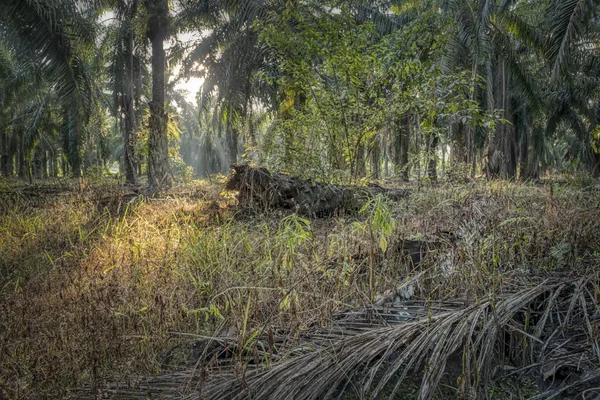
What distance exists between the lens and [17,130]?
22.5 meters

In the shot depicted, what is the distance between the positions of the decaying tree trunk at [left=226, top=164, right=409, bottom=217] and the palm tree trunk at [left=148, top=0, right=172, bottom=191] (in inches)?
119

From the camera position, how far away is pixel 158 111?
823 centimetres

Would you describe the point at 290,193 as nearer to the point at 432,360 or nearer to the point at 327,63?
the point at 327,63

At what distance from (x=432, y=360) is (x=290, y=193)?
4.24 m

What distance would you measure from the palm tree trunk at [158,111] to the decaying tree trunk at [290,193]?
303 centimetres

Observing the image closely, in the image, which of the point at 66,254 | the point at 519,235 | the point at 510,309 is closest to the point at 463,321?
the point at 510,309

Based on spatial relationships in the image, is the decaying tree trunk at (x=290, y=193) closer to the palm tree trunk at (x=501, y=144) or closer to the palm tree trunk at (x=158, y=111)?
the palm tree trunk at (x=158, y=111)

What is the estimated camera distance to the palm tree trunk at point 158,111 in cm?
805

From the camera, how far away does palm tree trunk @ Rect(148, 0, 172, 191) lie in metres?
8.05

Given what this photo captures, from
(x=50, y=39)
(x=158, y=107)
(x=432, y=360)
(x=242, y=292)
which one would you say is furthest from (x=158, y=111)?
(x=432, y=360)

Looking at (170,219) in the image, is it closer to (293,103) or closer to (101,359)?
(101,359)

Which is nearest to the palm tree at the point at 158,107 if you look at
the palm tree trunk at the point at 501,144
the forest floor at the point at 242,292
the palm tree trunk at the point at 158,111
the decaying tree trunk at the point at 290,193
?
the palm tree trunk at the point at 158,111

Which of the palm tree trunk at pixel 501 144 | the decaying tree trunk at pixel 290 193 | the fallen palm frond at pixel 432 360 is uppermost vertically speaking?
the palm tree trunk at pixel 501 144

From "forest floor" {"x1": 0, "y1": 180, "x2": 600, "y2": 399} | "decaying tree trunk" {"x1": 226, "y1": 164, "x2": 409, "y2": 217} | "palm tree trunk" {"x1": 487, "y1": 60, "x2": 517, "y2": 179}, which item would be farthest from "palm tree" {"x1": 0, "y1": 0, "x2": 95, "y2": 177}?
"palm tree trunk" {"x1": 487, "y1": 60, "x2": 517, "y2": 179}
